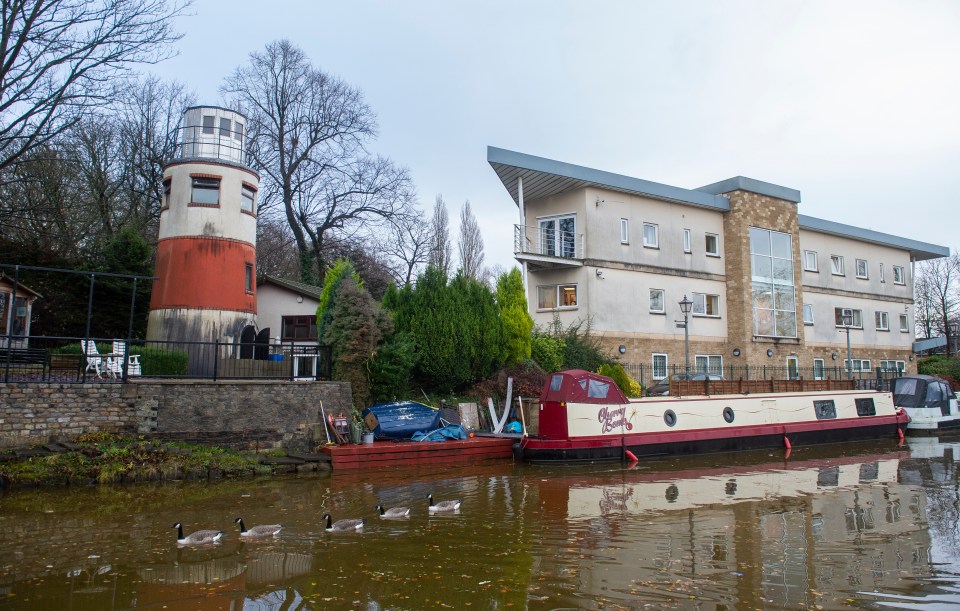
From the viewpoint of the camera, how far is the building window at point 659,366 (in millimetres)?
28538

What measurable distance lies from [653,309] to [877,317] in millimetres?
18056

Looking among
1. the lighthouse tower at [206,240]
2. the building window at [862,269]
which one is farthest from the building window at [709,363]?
the lighthouse tower at [206,240]

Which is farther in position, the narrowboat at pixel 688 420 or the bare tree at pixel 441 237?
the bare tree at pixel 441 237

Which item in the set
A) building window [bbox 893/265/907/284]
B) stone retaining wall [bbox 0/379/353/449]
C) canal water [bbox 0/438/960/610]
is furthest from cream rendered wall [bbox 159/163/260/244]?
building window [bbox 893/265/907/284]

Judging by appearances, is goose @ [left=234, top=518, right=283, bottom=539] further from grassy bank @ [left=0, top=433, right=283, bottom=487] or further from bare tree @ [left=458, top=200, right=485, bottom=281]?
bare tree @ [left=458, top=200, right=485, bottom=281]

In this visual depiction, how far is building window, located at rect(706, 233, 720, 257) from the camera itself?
31.3 m

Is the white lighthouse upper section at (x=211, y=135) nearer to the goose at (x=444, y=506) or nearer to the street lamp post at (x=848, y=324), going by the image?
the goose at (x=444, y=506)

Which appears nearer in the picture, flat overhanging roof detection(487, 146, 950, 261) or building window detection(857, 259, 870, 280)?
flat overhanging roof detection(487, 146, 950, 261)

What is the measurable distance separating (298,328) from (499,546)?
17052 millimetres

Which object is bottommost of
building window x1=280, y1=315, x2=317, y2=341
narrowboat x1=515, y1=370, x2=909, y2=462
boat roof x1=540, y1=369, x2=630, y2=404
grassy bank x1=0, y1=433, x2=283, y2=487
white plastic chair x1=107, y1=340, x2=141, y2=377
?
grassy bank x1=0, y1=433, x2=283, y2=487

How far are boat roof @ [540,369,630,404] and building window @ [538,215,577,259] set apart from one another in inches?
431

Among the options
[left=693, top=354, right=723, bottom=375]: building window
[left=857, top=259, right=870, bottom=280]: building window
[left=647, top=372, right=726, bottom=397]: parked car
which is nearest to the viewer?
[left=647, top=372, right=726, bottom=397]: parked car

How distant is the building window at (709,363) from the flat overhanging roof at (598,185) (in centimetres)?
675

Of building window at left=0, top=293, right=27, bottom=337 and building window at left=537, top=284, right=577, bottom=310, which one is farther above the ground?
building window at left=537, top=284, right=577, bottom=310
